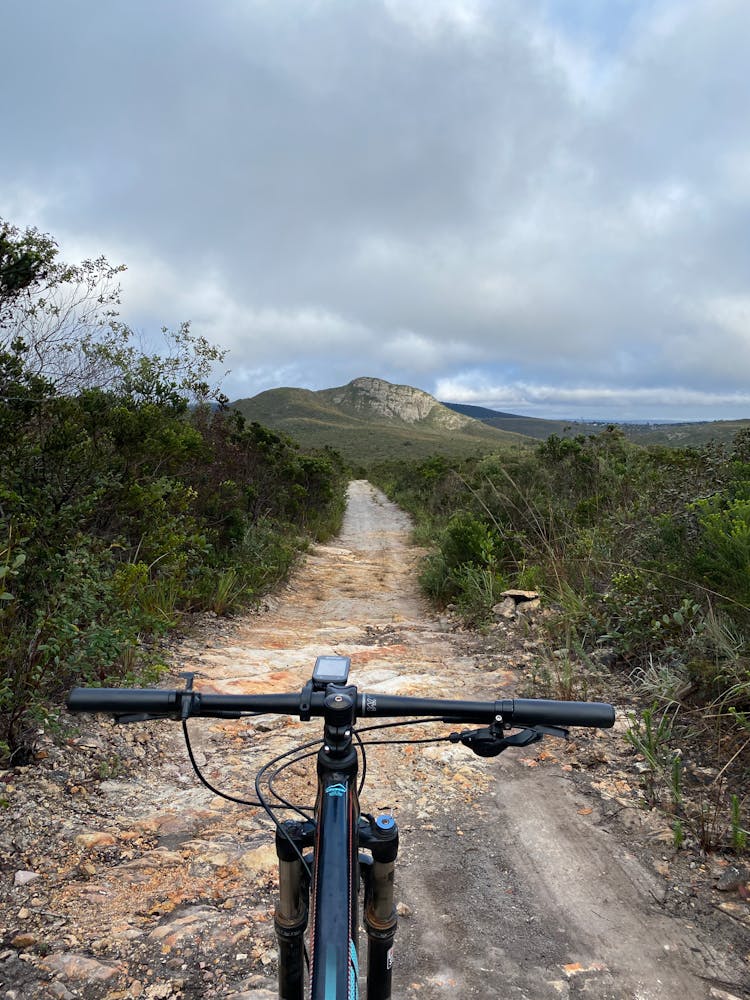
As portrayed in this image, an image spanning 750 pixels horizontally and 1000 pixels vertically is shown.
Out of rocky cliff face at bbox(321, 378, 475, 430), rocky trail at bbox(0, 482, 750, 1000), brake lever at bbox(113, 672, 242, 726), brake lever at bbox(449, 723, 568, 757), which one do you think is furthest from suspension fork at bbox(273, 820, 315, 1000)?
rocky cliff face at bbox(321, 378, 475, 430)

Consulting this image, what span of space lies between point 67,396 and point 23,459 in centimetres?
129

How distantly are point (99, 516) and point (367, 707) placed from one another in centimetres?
503

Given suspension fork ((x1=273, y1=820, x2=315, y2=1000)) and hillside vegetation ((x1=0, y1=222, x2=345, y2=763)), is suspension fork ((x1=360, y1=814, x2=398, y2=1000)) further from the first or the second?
hillside vegetation ((x1=0, y1=222, x2=345, y2=763))

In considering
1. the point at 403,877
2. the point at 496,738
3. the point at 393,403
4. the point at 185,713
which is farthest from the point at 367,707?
the point at 393,403

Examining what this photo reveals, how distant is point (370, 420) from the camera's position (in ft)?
528

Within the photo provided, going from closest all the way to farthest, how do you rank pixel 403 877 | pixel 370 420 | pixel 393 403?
pixel 403 877, pixel 370 420, pixel 393 403

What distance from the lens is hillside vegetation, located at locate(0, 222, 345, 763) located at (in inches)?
136

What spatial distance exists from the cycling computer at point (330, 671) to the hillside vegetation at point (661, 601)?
7.75 ft

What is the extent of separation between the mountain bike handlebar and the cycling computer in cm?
6

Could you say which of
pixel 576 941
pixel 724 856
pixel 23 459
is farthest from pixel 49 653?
pixel 724 856

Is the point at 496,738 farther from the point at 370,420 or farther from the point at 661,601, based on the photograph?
the point at 370,420

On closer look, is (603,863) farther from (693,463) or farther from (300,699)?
(693,463)

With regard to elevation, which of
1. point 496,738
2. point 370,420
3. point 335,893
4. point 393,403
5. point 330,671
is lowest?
point 335,893

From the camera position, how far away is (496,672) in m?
5.39
